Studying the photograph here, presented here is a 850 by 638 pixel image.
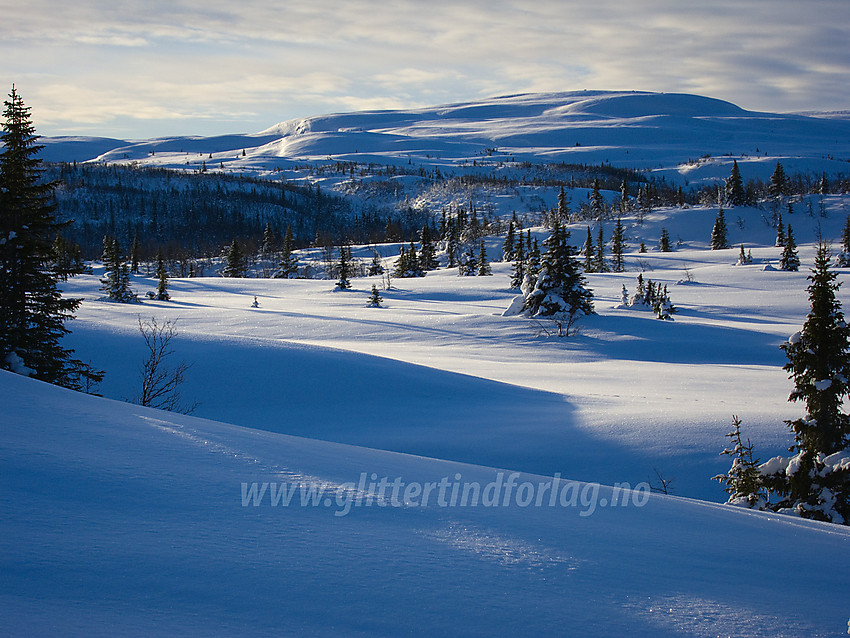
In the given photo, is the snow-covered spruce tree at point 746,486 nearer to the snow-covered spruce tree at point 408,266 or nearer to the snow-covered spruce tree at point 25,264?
the snow-covered spruce tree at point 25,264

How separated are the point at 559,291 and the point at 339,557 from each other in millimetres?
21873

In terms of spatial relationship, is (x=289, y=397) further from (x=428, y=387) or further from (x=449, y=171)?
(x=449, y=171)

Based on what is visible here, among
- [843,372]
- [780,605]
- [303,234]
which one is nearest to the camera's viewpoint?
[780,605]

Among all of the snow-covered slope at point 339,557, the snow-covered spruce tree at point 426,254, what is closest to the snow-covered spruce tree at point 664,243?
the snow-covered spruce tree at point 426,254

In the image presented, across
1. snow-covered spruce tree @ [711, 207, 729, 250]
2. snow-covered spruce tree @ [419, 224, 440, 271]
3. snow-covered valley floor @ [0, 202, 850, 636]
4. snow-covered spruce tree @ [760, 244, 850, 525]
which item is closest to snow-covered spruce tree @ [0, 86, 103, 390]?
snow-covered valley floor @ [0, 202, 850, 636]

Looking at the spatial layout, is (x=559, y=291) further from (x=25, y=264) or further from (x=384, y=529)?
(x=384, y=529)

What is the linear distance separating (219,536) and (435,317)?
23.3m

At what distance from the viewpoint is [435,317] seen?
26.1 m

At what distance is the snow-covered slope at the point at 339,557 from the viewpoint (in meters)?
2.35

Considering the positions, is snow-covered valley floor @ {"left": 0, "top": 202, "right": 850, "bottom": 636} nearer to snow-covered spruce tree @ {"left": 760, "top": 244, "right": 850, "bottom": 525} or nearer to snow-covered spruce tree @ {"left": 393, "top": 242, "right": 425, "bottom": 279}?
snow-covered spruce tree @ {"left": 760, "top": 244, "right": 850, "bottom": 525}

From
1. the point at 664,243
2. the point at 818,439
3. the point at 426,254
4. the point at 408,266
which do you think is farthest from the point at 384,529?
the point at 664,243

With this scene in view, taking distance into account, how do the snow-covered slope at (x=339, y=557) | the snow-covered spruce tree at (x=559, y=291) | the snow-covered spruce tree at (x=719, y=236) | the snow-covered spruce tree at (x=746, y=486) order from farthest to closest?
the snow-covered spruce tree at (x=719, y=236) → the snow-covered spruce tree at (x=559, y=291) → the snow-covered spruce tree at (x=746, y=486) → the snow-covered slope at (x=339, y=557)

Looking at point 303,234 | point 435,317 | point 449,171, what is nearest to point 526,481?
point 435,317

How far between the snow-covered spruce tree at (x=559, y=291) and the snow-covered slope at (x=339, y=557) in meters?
19.1
